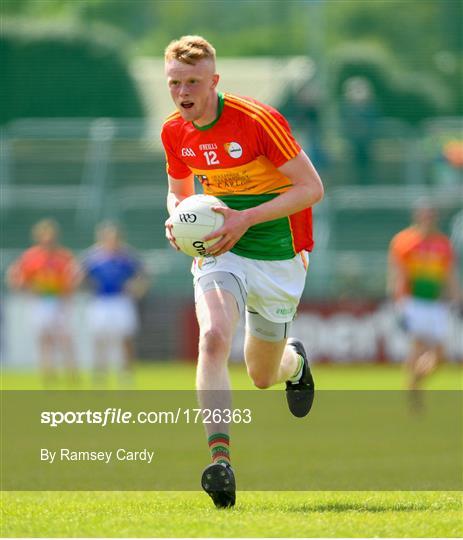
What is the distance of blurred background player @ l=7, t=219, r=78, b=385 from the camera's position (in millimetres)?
21594

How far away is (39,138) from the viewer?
28.6 meters

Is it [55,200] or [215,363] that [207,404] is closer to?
[215,363]

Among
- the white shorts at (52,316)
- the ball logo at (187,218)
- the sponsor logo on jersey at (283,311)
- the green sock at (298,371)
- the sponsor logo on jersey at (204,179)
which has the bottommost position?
the white shorts at (52,316)

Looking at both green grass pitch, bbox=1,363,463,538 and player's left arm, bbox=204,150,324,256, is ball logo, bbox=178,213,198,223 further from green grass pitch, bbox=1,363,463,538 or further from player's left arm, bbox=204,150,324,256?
green grass pitch, bbox=1,363,463,538

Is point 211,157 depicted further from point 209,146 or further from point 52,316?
point 52,316

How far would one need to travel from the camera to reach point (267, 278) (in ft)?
25.1

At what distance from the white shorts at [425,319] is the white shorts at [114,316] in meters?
5.63

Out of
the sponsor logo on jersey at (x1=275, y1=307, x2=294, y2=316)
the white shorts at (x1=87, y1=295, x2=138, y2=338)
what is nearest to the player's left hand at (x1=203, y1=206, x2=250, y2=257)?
the sponsor logo on jersey at (x1=275, y1=307, x2=294, y2=316)

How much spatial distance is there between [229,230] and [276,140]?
0.60 m

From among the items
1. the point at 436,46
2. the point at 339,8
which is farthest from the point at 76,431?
the point at 339,8

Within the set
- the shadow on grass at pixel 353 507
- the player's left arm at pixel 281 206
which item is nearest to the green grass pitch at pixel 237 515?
the shadow on grass at pixel 353 507

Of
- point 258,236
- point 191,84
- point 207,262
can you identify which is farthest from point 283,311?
point 191,84

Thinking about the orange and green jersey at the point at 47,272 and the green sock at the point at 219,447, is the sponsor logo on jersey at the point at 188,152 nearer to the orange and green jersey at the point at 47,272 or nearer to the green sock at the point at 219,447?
the green sock at the point at 219,447

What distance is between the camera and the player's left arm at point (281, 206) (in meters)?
7.14
